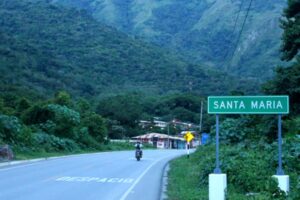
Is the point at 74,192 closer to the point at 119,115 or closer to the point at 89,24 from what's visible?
the point at 119,115

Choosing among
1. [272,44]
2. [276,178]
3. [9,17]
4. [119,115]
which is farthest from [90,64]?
[276,178]

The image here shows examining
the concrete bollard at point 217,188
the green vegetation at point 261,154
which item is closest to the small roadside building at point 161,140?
the green vegetation at point 261,154

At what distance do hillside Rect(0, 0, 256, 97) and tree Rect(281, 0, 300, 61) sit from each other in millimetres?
50352

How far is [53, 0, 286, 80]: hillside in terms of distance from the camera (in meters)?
64.7

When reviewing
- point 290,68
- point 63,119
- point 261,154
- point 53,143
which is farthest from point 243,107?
point 63,119

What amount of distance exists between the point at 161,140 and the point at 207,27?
23.7 metres

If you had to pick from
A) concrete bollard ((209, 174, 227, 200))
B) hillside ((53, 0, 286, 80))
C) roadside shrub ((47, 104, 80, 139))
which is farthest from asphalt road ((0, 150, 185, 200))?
roadside shrub ((47, 104, 80, 139))

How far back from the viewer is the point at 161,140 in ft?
351

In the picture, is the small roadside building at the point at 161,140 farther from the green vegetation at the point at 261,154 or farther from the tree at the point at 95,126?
the green vegetation at the point at 261,154

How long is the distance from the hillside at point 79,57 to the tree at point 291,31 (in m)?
50.4

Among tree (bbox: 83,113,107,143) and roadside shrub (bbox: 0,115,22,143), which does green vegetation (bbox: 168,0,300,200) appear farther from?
tree (bbox: 83,113,107,143)

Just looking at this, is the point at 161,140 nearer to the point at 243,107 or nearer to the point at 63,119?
the point at 63,119

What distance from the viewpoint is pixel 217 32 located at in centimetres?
8269

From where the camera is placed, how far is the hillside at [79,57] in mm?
84312
